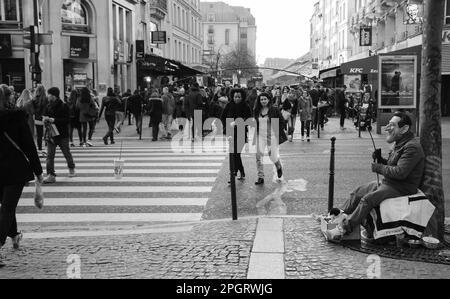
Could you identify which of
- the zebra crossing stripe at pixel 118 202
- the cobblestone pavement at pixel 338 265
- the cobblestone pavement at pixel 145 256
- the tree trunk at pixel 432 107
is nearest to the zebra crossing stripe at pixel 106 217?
the zebra crossing stripe at pixel 118 202

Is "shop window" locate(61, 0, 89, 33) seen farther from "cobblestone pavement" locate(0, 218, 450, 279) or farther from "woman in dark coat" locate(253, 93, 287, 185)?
"cobblestone pavement" locate(0, 218, 450, 279)

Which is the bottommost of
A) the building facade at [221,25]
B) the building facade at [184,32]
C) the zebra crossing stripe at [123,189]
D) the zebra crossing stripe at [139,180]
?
the zebra crossing stripe at [123,189]

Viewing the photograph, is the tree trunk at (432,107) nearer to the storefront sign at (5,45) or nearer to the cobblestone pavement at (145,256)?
the cobblestone pavement at (145,256)

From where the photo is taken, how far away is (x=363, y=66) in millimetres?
25312

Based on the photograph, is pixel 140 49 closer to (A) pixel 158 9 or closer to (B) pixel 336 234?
(A) pixel 158 9

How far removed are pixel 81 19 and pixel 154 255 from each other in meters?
26.3

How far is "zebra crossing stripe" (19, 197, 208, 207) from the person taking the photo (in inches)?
351

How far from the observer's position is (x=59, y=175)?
1166 cm

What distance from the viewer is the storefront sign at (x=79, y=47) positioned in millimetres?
28219

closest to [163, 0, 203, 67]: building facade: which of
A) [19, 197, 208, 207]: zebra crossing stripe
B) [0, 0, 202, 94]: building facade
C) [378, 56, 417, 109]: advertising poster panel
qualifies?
[0, 0, 202, 94]: building facade

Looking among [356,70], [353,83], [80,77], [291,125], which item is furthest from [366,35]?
[291,125]

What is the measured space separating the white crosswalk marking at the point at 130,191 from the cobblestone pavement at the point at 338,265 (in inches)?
104
